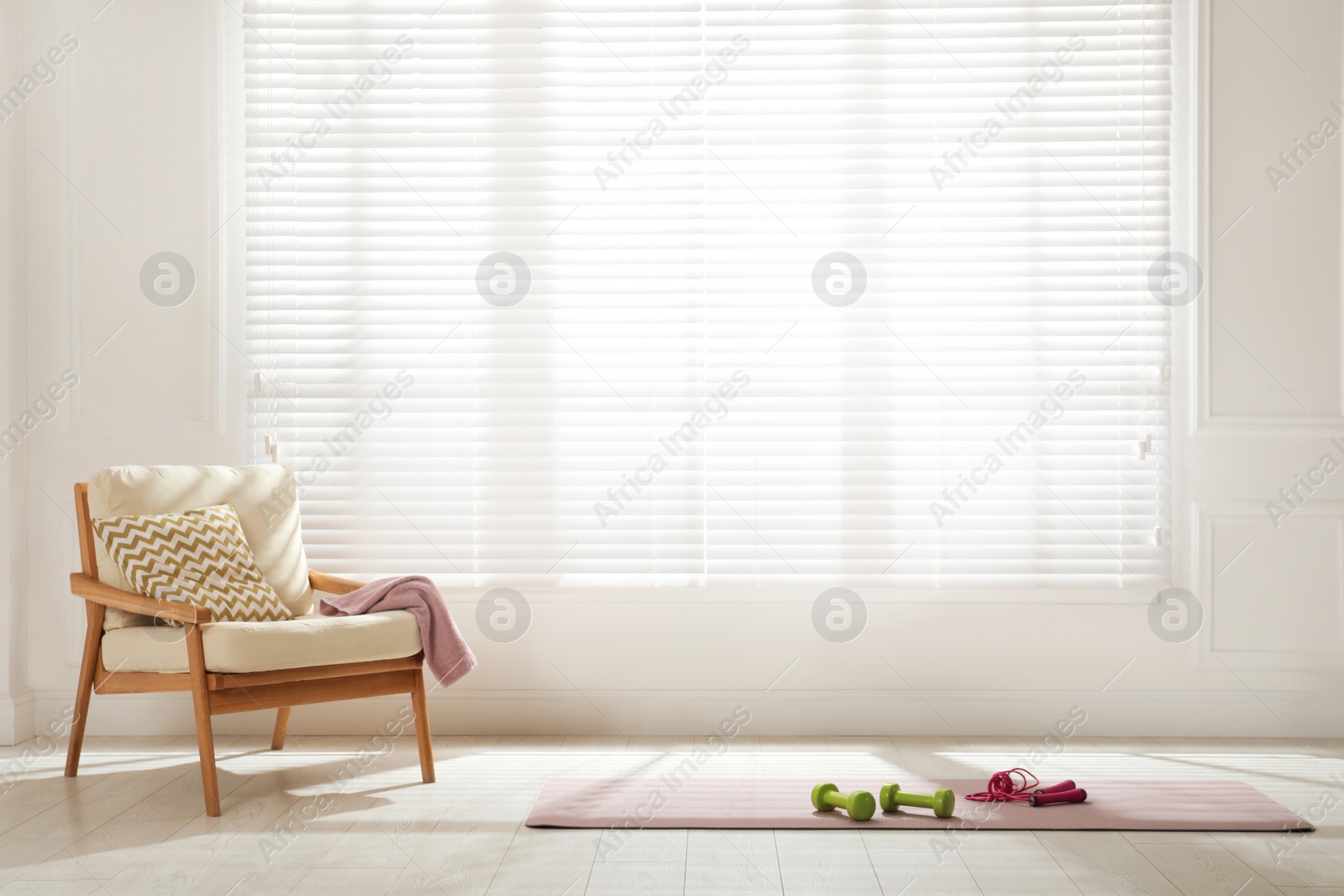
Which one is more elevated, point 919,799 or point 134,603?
point 134,603

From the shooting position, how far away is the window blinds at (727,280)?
3.62 metres

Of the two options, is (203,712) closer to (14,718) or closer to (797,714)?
(14,718)

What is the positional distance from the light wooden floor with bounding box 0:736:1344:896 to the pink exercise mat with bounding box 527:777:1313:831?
2.1 inches

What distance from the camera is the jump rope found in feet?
9.14

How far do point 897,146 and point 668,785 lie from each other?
7.41 feet

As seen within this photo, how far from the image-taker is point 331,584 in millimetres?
3373

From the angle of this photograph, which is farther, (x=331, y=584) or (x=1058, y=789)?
(x=331, y=584)

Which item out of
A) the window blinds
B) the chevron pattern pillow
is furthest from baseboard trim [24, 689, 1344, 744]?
the chevron pattern pillow

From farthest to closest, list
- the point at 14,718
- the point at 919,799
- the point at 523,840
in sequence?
the point at 14,718 → the point at 919,799 → the point at 523,840

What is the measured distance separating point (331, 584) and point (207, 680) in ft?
2.13

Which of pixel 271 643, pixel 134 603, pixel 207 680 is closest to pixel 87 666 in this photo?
pixel 134 603

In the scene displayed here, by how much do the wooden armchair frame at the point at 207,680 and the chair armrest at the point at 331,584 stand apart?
0.43 m

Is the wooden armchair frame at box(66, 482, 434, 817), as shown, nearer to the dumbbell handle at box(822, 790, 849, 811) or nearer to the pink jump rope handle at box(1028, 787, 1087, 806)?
the dumbbell handle at box(822, 790, 849, 811)

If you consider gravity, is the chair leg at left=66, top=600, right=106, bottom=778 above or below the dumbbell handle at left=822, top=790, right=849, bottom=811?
above
